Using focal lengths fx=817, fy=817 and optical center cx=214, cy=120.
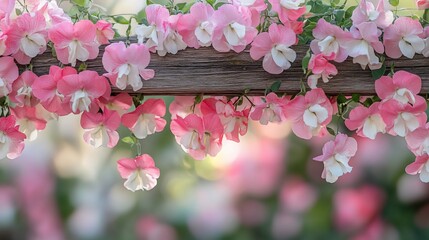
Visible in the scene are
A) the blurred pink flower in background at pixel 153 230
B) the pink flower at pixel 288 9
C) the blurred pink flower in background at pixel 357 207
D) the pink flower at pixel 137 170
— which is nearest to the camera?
the pink flower at pixel 288 9

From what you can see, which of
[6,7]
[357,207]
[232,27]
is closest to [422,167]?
[232,27]

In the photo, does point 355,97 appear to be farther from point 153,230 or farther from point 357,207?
point 153,230

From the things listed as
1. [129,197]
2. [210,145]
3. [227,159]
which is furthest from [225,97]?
[129,197]

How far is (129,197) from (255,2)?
139 cm

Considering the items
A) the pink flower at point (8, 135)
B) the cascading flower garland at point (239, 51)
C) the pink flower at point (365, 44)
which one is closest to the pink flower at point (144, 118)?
the cascading flower garland at point (239, 51)

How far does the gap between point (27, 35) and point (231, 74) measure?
210mm

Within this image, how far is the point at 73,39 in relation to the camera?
2.66 ft

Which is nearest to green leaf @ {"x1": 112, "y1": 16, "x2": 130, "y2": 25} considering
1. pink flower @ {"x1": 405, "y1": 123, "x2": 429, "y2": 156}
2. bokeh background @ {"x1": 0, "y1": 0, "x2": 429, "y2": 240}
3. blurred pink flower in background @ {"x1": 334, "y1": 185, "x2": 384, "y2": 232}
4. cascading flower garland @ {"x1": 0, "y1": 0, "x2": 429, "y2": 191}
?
cascading flower garland @ {"x1": 0, "y1": 0, "x2": 429, "y2": 191}

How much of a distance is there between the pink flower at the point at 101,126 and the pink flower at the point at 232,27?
0.14 metres

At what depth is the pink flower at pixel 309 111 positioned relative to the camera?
81 cm

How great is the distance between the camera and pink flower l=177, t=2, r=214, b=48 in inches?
31.6

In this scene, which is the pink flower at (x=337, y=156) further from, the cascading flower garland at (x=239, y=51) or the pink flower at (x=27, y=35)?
the pink flower at (x=27, y=35)

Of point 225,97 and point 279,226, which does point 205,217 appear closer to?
point 279,226

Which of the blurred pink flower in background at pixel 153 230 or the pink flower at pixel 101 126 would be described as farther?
the blurred pink flower in background at pixel 153 230
